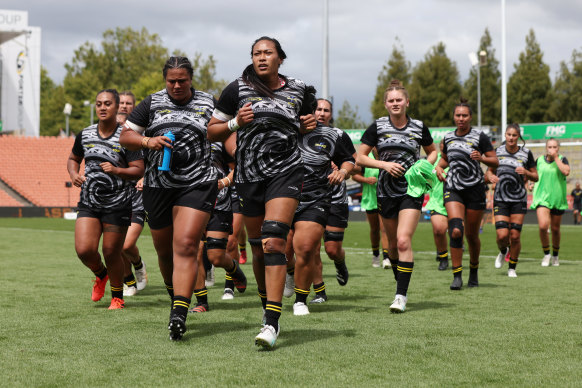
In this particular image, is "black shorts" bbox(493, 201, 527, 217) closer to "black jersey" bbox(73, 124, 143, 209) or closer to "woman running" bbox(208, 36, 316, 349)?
"black jersey" bbox(73, 124, 143, 209)

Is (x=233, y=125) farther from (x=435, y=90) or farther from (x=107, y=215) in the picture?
(x=435, y=90)

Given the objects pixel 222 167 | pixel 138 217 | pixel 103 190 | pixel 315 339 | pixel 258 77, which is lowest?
pixel 315 339

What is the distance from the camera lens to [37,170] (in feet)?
176

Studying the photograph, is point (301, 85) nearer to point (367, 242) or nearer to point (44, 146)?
point (367, 242)

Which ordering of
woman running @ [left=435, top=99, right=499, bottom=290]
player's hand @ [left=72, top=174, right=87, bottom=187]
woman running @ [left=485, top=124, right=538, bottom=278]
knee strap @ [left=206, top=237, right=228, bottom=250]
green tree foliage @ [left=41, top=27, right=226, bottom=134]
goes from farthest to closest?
green tree foliage @ [left=41, top=27, right=226, bottom=134], woman running @ [left=485, top=124, right=538, bottom=278], woman running @ [left=435, top=99, right=499, bottom=290], knee strap @ [left=206, top=237, right=228, bottom=250], player's hand @ [left=72, top=174, right=87, bottom=187]

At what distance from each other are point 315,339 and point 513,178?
7.10 metres

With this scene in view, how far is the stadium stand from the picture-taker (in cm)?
5047

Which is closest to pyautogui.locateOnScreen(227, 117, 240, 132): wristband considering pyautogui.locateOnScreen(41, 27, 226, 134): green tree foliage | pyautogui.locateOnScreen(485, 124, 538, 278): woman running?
pyautogui.locateOnScreen(485, 124, 538, 278): woman running

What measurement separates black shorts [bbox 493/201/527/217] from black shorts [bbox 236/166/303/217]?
22.6ft

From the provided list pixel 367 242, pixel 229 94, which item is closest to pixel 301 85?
pixel 229 94

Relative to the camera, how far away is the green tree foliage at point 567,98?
58750 mm

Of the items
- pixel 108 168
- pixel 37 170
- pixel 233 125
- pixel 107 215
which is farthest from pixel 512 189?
pixel 37 170

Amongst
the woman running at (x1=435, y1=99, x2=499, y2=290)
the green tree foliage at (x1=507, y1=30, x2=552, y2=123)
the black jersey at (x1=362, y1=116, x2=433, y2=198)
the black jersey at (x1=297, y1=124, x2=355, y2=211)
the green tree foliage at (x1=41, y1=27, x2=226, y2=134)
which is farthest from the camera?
the green tree foliage at (x1=41, y1=27, x2=226, y2=134)

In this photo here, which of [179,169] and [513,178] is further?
[513,178]
